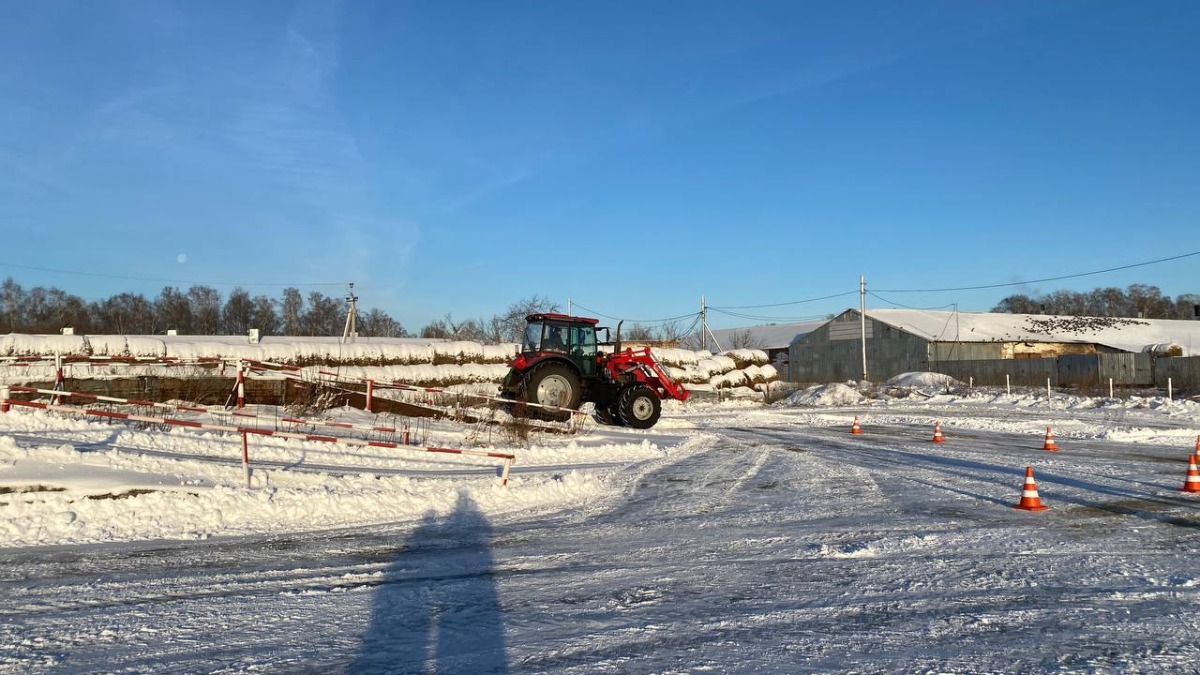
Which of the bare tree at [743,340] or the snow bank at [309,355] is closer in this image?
the snow bank at [309,355]

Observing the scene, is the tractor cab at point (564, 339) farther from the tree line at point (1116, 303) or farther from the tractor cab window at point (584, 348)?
the tree line at point (1116, 303)

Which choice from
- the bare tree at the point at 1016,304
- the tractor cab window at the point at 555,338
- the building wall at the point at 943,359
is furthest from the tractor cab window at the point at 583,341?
the bare tree at the point at 1016,304

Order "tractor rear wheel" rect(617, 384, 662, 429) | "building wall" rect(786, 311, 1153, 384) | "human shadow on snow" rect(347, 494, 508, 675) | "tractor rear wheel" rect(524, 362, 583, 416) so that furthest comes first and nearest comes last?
1. "building wall" rect(786, 311, 1153, 384)
2. "tractor rear wheel" rect(617, 384, 662, 429)
3. "tractor rear wheel" rect(524, 362, 583, 416)
4. "human shadow on snow" rect(347, 494, 508, 675)

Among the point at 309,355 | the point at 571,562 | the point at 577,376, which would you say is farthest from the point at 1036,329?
the point at 571,562

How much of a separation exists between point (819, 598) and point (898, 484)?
22.1 feet

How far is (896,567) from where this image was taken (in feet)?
24.1

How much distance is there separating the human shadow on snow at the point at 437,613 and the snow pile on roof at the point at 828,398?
1141 inches

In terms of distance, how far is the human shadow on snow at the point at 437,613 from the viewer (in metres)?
5.04

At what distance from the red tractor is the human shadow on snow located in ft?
41.3

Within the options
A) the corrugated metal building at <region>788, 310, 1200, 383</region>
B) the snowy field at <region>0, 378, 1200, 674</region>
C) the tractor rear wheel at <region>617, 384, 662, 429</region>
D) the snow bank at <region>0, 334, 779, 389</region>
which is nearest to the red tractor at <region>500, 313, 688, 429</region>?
the tractor rear wheel at <region>617, 384, 662, 429</region>

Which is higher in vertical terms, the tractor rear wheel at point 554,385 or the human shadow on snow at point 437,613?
the tractor rear wheel at point 554,385

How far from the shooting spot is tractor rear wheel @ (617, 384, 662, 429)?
2236 cm

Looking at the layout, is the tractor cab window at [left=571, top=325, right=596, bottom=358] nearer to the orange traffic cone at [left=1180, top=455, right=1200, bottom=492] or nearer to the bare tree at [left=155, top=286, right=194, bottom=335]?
the orange traffic cone at [left=1180, top=455, right=1200, bottom=492]

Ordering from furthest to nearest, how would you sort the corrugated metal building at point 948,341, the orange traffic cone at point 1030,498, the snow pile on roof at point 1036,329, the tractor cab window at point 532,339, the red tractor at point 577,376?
the snow pile on roof at point 1036,329, the corrugated metal building at point 948,341, the tractor cab window at point 532,339, the red tractor at point 577,376, the orange traffic cone at point 1030,498
